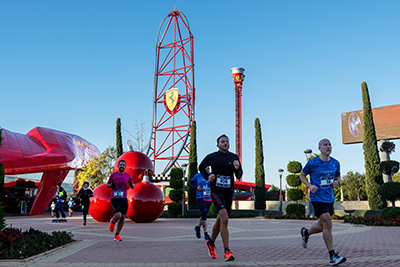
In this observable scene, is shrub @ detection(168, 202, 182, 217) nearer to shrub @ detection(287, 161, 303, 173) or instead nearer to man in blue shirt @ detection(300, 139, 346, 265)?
shrub @ detection(287, 161, 303, 173)

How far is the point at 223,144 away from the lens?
21.6 ft

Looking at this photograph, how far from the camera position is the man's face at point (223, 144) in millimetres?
6590

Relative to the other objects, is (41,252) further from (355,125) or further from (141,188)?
(355,125)

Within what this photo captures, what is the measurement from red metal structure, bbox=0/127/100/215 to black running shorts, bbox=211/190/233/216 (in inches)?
1110

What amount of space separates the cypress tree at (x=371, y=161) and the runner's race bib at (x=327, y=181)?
69.4 feet

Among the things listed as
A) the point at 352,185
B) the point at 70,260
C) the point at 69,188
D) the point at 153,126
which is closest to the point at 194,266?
the point at 70,260

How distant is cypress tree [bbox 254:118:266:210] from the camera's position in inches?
1232

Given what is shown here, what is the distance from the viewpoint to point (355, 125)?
46750 mm

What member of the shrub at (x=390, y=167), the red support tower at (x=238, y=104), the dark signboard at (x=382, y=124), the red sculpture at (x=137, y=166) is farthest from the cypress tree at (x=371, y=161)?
the red support tower at (x=238, y=104)

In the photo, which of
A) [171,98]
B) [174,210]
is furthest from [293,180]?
[171,98]

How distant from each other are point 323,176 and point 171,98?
4763cm

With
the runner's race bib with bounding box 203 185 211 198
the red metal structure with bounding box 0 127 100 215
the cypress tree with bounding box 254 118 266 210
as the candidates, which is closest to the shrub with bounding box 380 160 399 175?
the cypress tree with bounding box 254 118 266 210

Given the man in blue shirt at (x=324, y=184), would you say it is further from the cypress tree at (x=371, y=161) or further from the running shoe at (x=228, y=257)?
the cypress tree at (x=371, y=161)

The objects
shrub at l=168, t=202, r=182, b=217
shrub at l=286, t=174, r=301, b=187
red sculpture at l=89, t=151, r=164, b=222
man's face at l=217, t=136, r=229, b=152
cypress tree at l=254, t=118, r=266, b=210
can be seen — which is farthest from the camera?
cypress tree at l=254, t=118, r=266, b=210
